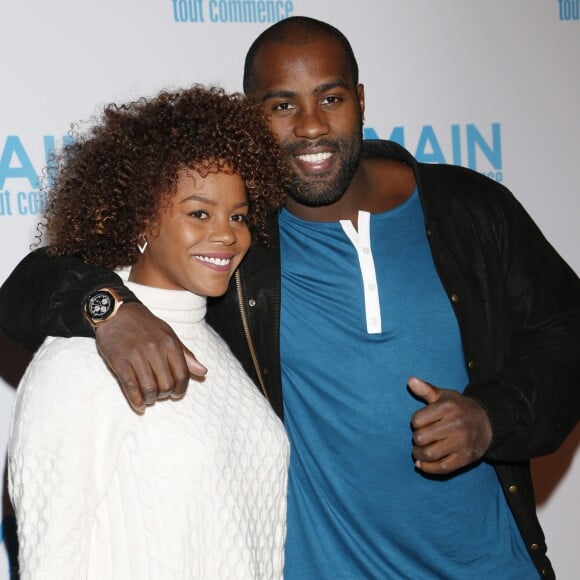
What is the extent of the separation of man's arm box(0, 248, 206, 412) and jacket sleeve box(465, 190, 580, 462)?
0.68 metres

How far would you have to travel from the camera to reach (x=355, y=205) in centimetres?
210

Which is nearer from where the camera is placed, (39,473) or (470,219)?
(39,473)

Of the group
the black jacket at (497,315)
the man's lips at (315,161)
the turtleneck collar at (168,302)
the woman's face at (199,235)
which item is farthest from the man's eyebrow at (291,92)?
the turtleneck collar at (168,302)

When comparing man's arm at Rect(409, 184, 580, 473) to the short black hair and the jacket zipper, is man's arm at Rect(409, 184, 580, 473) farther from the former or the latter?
the short black hair

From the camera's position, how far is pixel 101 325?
153 centimetres

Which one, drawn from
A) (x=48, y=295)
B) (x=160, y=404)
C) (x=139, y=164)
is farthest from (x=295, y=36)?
(x=160, y=404)

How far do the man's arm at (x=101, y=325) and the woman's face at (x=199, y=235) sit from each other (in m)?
0.10

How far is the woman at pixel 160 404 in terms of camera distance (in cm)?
146

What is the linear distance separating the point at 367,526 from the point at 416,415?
37 centimetres

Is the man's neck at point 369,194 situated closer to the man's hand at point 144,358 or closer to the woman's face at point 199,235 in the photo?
the woman's face at point 199,235

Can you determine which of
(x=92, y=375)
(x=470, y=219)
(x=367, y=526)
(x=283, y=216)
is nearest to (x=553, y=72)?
(x=470, y=219)

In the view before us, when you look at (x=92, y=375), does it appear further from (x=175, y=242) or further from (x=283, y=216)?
(x=283, y=216)

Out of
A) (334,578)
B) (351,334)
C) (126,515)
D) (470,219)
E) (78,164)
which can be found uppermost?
(78,164)

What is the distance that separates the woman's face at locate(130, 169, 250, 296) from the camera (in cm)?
165
